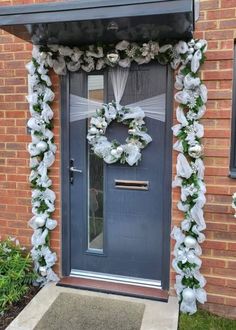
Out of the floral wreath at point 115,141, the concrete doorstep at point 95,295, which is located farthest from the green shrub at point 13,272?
the floral wreath at point 115,141

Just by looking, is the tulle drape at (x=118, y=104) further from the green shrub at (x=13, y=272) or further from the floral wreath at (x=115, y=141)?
the green shrub at (x=13, y=272)

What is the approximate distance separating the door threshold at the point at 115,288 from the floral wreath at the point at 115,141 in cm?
117

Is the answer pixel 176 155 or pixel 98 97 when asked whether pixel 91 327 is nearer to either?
pixel 176 155

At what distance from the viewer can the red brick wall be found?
2.68m

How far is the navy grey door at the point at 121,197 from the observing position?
9.88ft

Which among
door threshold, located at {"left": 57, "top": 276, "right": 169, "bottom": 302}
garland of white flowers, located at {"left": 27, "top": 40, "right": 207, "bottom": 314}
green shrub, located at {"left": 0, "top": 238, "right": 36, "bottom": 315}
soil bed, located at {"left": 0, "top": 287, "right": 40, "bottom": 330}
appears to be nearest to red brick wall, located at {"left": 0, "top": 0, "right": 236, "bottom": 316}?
garland of white flowers, located at {"left": 27, "top": 40, "right": 207, "bottom": 314}

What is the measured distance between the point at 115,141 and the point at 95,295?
Answer: 1436 millimetres

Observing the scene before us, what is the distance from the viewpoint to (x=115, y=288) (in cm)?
312

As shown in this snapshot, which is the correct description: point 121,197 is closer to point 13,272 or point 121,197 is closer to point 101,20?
point 13,272

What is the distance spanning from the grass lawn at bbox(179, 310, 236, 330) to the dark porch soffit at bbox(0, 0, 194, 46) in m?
2.31

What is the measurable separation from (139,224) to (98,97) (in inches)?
49.6

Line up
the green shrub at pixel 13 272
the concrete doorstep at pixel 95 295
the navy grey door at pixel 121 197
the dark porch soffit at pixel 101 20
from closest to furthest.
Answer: the dark porch soffit at pixel 101 20 → the concrete doorstep at pixel 95 295 → the green shrub at pixel 13 272 → the navy grey door at pixel 121 197

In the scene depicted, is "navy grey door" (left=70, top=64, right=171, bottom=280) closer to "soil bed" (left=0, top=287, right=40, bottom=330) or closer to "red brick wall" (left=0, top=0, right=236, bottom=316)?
"red brick wall" (left=0, top=0, right=236, bottom=316)

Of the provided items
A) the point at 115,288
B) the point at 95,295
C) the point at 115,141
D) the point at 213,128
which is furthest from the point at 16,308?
the point at 213,128
